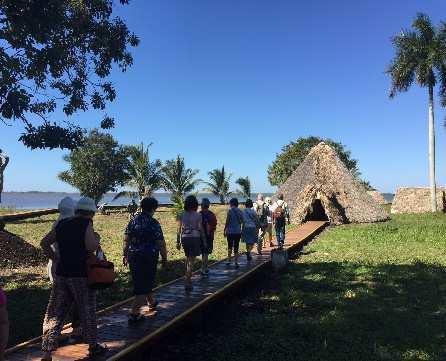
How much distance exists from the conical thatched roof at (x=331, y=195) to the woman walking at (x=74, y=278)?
22.0 metres

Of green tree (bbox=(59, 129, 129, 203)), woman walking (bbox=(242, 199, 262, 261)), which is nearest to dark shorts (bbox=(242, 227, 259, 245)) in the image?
woman walking (bbox=(242, 199, 262, 261))

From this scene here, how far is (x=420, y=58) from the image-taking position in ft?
112

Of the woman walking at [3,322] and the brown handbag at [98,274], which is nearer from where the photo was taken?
the woman walking at [3,322]

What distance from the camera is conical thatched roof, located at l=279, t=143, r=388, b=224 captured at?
2681 centimetres

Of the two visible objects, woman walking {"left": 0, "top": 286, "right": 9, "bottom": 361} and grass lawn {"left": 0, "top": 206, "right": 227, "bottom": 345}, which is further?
grass lawn {"left": 0, "top": 206, "right": 227, "bottom": 345}

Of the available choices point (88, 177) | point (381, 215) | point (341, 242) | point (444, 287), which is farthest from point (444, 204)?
point (88, 177)

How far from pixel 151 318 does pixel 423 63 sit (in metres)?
31.9

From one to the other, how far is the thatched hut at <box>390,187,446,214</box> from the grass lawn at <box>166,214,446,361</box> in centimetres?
2145

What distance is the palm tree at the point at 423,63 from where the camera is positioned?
3375cm

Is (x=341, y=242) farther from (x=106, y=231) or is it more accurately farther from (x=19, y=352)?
(x=19, y=352)

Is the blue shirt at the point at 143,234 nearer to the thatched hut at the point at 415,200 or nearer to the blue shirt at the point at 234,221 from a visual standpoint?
the blue shirt at the point at 234,221

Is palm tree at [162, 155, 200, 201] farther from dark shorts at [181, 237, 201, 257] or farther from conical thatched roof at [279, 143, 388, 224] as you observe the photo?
dark shorts at [181, 237, 201, 257]

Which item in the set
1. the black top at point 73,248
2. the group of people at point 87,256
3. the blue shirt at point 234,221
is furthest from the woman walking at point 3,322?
the blue shirt at point 234,221

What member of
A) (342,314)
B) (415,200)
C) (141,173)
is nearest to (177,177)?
(141,173)
